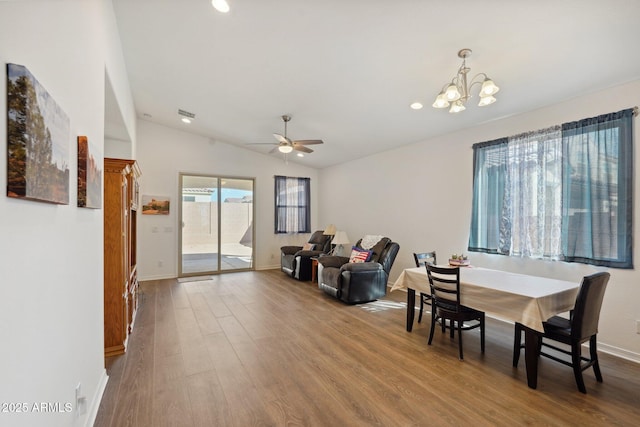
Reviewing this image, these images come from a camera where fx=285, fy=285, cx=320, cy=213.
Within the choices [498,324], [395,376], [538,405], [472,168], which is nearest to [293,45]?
[472,168]

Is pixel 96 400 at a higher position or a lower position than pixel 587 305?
lower

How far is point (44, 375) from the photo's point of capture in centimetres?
118

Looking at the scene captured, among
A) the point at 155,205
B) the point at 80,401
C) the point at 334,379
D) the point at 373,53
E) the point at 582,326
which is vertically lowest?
the point at 334,379

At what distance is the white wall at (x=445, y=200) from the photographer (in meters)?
2.99

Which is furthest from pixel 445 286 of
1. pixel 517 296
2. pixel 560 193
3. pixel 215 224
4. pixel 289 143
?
pixel 215 224

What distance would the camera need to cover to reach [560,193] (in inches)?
134

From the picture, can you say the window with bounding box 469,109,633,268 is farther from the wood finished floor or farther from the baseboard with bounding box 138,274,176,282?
Result: the baseboard with bounding box 138,274,176,282

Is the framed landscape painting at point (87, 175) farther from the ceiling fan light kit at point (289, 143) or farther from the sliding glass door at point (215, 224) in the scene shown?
the sliding glass door at point (215, 224)

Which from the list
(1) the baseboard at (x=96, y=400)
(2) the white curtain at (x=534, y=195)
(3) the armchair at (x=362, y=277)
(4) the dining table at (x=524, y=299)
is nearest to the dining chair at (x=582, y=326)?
(4) the dining table at (x=524, y=299)

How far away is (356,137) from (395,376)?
4231mm

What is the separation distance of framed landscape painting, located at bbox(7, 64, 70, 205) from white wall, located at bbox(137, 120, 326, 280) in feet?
18.3

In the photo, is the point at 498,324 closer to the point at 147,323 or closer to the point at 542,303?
the point at 542,303

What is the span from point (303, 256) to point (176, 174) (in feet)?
11.5

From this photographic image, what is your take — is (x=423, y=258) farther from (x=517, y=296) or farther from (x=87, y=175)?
(x=87, y=175)
